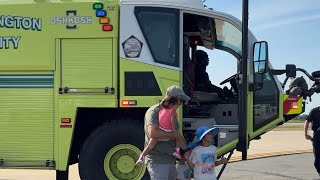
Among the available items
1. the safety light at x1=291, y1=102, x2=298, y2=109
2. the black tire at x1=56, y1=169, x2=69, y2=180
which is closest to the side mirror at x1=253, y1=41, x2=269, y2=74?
the safety light at x1=291, y1=102, x2=298, y2=109

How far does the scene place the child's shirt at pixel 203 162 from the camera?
537 cm

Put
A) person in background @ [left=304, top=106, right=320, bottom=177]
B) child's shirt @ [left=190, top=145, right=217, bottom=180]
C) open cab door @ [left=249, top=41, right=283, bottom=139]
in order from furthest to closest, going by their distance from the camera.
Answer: person in background @ [left=304, top=106, right=320, bottom=177]
open cab door @ [left=249, top=41, right=283, bottom=139]
child's shirt @ [left=190, top=145, right=217, bottom=180]

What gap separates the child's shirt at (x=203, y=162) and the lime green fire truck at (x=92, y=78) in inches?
63.4

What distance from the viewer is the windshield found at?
7457mm

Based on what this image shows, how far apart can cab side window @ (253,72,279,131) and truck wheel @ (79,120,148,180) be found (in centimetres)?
178

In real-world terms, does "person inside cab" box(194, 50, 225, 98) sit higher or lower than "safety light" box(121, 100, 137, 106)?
higher

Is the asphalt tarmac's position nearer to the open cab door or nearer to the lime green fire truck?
the open cab door

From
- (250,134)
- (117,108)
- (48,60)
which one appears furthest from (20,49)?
(250,134)

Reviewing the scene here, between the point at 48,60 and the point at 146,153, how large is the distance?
2.61 metres

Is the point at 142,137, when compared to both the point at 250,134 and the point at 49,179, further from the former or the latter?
the point at 49,179

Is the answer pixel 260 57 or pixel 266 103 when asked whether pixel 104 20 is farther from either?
pixel 266 103

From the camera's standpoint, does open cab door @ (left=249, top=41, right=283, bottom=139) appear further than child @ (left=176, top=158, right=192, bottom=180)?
Yes

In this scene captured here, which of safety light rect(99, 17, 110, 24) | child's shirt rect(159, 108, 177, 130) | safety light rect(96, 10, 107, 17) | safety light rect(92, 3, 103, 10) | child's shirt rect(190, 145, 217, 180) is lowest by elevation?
child's shirt rect(190, 145, 217, 180)

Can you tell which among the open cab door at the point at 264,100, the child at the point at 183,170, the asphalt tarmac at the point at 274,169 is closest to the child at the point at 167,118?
the child at the point at 183,170
